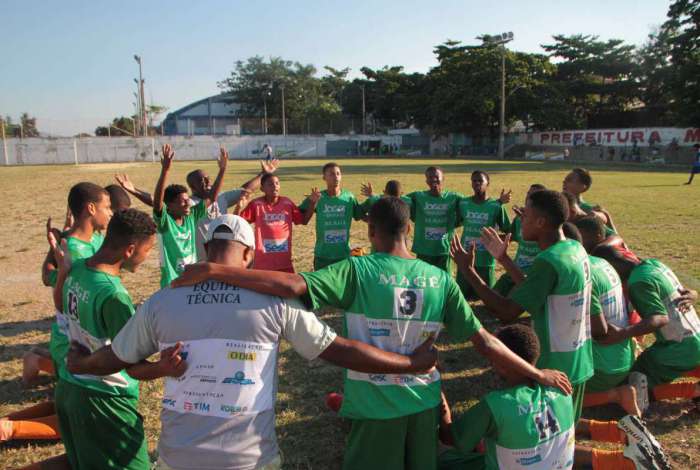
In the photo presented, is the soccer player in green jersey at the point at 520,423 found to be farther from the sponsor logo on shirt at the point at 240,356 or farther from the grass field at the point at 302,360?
the sponsor logo on shirt at the point at 240,356

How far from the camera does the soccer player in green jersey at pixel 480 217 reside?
751cm

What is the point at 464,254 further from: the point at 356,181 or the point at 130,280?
the point at 356,181

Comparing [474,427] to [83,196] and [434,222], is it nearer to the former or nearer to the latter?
[83,196]

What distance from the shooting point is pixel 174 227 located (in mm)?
5969

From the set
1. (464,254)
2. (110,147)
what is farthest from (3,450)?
(110,147)

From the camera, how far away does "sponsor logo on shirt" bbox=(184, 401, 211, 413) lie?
2.39 m

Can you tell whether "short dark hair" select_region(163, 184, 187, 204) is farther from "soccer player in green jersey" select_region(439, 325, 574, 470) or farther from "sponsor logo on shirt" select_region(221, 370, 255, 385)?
"soccer player in green jersey" select_region(439, 325, 574, 470)

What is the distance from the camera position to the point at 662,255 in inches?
414

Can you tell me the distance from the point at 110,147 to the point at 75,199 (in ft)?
212

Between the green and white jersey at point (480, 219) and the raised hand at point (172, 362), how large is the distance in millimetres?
5837

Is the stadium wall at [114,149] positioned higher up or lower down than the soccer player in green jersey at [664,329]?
higher up

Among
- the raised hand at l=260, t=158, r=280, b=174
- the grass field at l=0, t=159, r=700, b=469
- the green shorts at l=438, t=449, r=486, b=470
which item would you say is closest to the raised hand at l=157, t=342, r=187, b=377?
the grass field at l=0, t=159, r=700, b=469

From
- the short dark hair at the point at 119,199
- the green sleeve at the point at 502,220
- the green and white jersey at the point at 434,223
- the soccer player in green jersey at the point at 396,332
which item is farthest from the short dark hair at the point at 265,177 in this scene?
the soccer player in green jersey at the point at 396,332

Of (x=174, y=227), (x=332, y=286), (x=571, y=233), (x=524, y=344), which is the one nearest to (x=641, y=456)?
(x=524, y=344)
